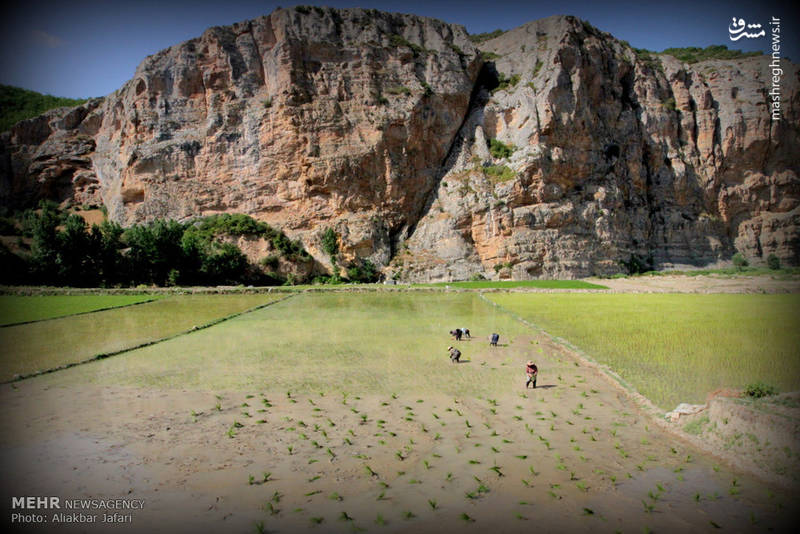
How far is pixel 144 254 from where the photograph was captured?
35875mm

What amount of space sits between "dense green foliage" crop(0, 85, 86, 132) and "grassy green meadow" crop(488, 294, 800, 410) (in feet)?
239

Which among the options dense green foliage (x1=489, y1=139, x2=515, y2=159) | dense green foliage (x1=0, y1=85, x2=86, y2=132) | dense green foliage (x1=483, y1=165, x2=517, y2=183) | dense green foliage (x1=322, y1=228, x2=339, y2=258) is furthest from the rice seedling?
dense green foliage (x1=0, y1=85, x2=86, y2=132)

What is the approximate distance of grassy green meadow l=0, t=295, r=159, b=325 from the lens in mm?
18000

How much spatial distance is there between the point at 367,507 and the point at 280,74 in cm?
5075

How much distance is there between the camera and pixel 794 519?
420cm

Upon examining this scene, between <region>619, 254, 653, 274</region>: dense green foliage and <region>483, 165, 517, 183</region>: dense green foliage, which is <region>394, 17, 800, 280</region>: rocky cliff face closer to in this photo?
<region>483, 165, 517, 183</region>: dense green foliage

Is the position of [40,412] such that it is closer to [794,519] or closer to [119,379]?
[119,379]

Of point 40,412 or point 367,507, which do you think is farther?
point 40,412

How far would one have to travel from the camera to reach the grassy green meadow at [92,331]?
Answer: 1143 centimetres

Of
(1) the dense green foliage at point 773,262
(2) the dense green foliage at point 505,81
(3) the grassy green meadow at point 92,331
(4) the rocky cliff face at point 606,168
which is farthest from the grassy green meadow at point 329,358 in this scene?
(1) the dense green foliage at point 773,262

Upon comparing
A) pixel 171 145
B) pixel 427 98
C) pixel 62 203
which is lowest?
pixel 62 203

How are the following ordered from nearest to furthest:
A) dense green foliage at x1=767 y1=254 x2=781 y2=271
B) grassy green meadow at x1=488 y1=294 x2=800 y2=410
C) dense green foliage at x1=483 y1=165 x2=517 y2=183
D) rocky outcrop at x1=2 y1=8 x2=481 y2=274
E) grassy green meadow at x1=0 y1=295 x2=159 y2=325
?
grassy green meadow at x1=488 y1=294 x2=800 y2=410 < grassy green meadow at x1=0 y1=295 x2=159 y2=325 < dense green foliage at x1=483 y1=165 x2=517 y2=183 < rocky outcrop at x1=2 y1=8 x2=481 y2=274 < dense green foliage at x1=767 y1=254 x2=781 y2=271

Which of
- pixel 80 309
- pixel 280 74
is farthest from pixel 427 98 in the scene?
pixel 80 309

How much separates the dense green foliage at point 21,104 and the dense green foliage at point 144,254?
23513mm
